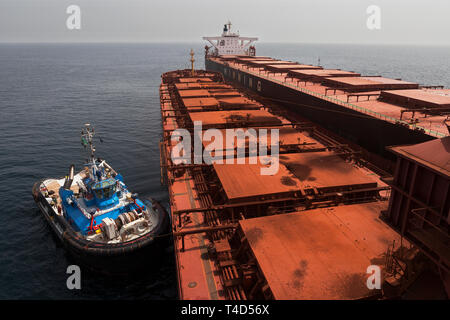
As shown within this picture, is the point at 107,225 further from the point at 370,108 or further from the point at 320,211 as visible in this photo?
the point at 370,108

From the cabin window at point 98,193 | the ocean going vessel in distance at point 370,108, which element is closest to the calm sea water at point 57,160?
the cabin window at point 98,193

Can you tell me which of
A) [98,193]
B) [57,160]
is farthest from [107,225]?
[57,160]

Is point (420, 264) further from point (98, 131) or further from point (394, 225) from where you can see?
point (98, 131)

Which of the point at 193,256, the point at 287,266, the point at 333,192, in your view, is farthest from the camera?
the point at 333,192

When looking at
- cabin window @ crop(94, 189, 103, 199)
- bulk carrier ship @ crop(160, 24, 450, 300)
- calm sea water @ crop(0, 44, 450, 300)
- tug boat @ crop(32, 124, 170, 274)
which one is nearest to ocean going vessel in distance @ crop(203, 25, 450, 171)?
bulk carrier ship @ crop(160, 24, 450, 300)

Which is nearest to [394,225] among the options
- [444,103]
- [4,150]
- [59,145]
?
[444,103]
